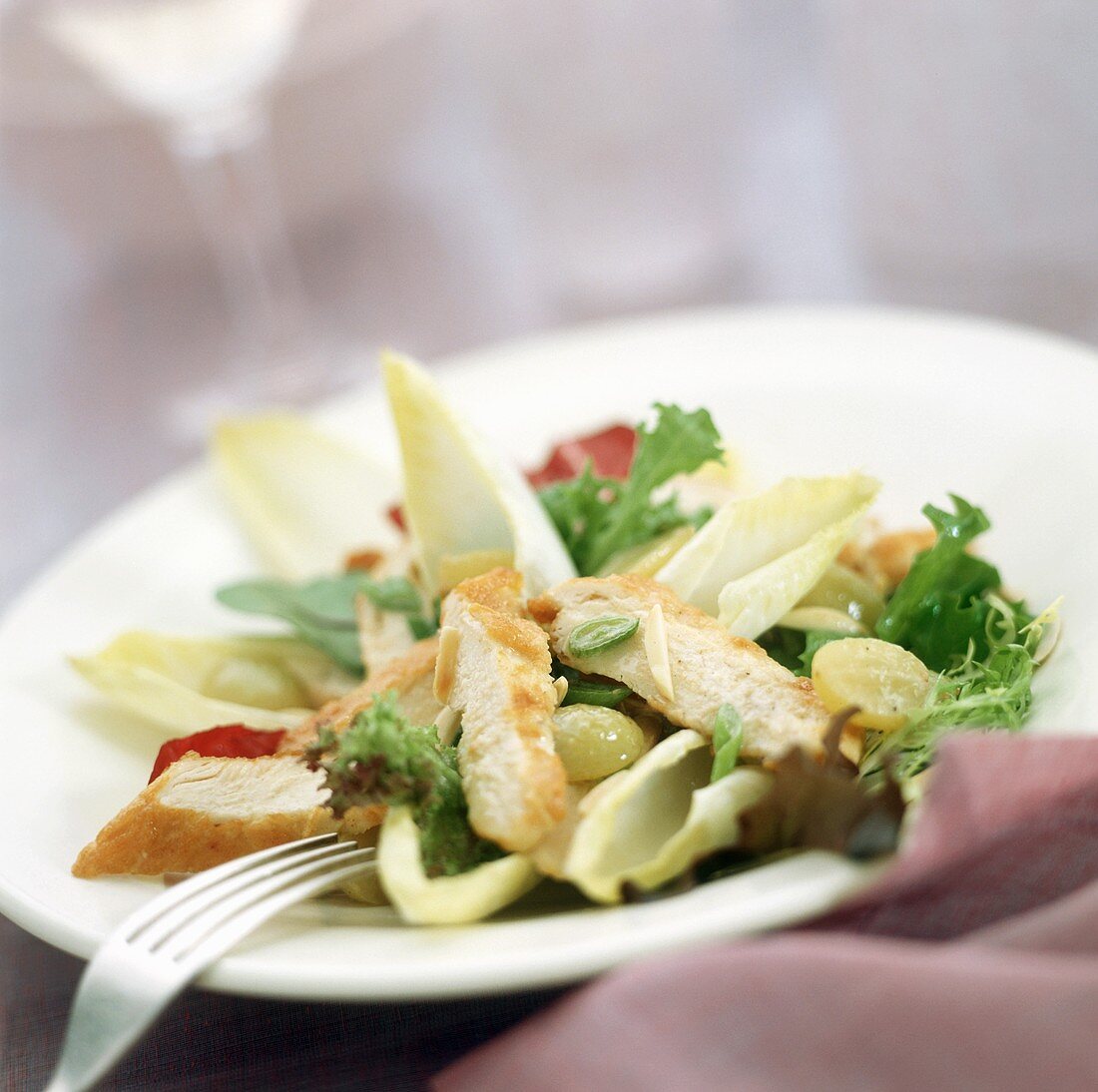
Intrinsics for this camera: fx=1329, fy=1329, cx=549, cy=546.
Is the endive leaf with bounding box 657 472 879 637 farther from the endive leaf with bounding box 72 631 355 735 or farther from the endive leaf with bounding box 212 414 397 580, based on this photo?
the endive leaf with bounding box 212 414 397 580

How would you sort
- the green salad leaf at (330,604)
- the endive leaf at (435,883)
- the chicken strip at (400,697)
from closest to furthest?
1. the endive leaf at (435,883)
2. the chicken strip at (400,697)
3. the green salad leaf at (330,604)

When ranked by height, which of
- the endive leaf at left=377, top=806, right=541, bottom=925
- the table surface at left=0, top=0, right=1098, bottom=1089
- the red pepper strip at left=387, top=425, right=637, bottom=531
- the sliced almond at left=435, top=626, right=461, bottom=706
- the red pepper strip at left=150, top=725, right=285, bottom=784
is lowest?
the endive leaf at left=377, top=806, right=541, bottom=925

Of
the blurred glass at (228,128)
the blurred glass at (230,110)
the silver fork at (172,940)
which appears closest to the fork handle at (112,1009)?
the silver fork at (172,940)

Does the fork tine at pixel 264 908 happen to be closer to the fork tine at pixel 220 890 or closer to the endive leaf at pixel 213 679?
the fork tine at pixel 220 890

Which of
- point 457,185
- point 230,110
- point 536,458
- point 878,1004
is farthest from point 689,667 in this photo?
point 457,185

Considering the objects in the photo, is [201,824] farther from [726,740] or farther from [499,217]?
[499,217]

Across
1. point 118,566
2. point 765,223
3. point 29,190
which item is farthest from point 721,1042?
point 29,190

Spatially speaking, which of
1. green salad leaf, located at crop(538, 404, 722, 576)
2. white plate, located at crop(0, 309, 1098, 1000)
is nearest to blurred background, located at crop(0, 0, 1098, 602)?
white plate, located at crop(0, 309, 1098, 1000)

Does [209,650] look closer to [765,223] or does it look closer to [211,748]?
[211,748]
